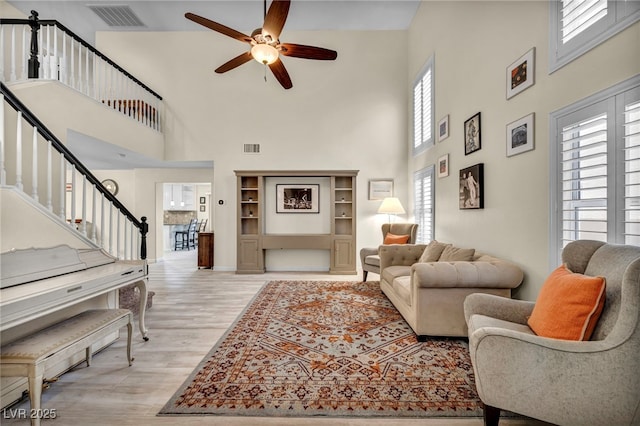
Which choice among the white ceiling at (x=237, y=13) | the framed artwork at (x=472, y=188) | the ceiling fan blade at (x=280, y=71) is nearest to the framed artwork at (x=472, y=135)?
the framed artwork at (x=472, y=188)

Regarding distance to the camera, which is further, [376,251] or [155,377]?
[376,251]

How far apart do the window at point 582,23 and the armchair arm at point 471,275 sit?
167 cm

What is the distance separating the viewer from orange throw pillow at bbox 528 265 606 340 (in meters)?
1.41

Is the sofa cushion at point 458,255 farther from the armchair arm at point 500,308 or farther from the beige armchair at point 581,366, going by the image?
the beige armchair at point 581,366

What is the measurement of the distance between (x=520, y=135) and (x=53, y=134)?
468cm

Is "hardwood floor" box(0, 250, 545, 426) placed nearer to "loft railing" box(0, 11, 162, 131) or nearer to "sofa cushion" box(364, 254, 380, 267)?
"sofa cushion" box(364, 254, 380, 267)

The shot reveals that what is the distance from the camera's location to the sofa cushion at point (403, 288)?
2924 mm

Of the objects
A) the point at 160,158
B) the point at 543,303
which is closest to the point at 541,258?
the point at 543,303

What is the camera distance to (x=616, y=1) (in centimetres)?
171

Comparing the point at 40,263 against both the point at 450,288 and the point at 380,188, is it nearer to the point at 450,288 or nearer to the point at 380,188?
the point at 450,288

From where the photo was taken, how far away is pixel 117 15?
5.73m

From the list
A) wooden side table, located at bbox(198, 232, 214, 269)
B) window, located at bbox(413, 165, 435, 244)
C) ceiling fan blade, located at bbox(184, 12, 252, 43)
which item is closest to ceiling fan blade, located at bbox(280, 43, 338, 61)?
ceiling fan blade, located at bbox(184, 12, 252, 43)

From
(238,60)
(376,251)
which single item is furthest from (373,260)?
(238,60)

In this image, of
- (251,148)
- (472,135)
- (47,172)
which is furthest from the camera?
(251,148)
